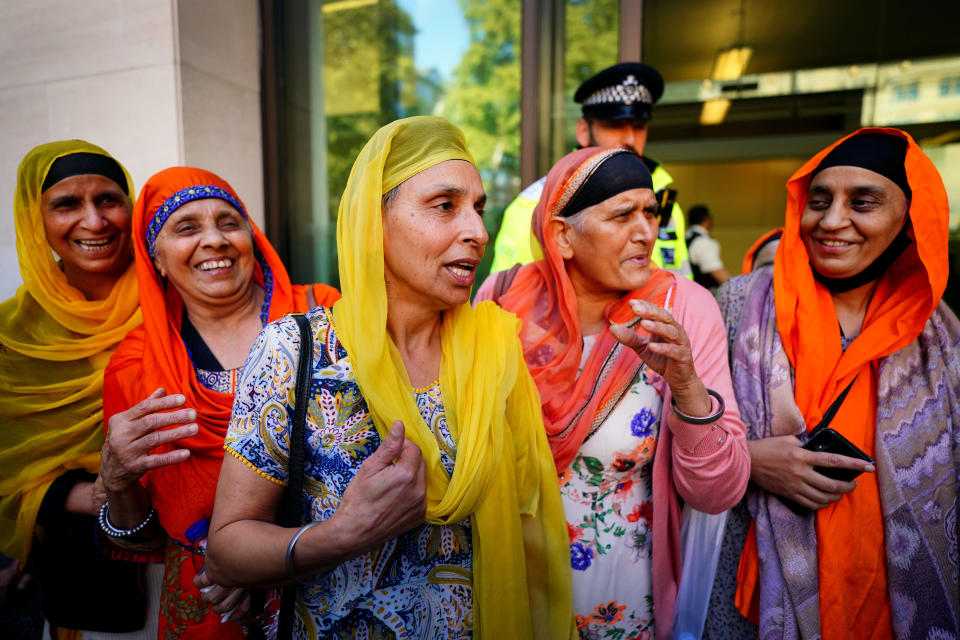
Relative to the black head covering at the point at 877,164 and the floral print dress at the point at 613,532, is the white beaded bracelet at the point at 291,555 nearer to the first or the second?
the floral print dress at the point at 613,532

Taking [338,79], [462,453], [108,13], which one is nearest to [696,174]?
[338,79]

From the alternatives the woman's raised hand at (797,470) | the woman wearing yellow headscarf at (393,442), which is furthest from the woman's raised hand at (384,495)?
the woman's raised hand at (797,470)

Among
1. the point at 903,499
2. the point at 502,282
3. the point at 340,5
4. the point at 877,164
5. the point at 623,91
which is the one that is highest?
the point at 340,5

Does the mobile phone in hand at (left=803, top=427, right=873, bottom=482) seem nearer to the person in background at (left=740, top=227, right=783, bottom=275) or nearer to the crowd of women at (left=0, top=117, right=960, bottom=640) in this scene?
the crowd of women at (left=0, top=117, right=960, bottom=640)

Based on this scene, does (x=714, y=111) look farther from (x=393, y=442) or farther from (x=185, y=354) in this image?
(x=393, y=442)

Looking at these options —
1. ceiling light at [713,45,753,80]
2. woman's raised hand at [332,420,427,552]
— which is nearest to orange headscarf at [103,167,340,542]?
woman's raised hand at [332,420,427,552]

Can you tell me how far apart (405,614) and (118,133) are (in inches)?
150

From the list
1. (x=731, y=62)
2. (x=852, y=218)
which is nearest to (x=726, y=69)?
(x=731, y=62)

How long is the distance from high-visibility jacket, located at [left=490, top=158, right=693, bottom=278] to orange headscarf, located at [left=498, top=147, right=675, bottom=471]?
664 millimetres

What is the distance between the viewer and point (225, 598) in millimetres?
1469

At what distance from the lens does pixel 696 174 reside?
46.2 ft

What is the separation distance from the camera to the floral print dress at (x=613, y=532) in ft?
5.59

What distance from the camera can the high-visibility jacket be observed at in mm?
2693

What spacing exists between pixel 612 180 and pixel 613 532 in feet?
3.87
